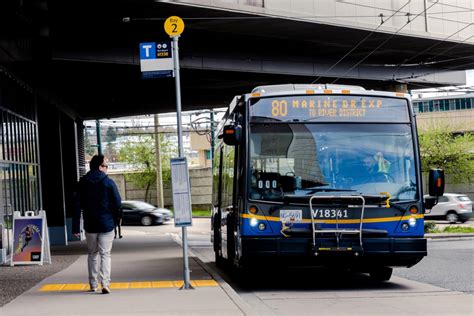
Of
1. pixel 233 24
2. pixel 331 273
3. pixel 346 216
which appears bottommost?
pixel 331 273

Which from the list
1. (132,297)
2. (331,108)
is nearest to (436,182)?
(331,108)

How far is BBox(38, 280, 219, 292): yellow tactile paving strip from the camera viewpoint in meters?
12.4

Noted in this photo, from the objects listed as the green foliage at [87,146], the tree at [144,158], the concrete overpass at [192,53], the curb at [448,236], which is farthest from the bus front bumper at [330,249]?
the tree at [144,158]

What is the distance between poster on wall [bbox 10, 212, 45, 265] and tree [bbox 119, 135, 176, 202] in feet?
160

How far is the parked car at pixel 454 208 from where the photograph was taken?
40062 mm

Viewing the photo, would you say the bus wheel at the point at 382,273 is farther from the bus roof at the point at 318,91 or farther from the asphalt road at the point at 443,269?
the bus roof at the point at 318,91

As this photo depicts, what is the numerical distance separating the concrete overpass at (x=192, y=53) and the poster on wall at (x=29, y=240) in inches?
61.6

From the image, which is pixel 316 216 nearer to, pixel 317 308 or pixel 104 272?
pixel 317 308

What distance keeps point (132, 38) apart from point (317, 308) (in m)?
15.4

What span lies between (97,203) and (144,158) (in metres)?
61.8

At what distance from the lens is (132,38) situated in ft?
80.2

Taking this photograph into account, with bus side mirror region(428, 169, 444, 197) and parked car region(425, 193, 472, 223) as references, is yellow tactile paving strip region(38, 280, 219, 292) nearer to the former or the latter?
bus side mirror region(428, 169, 444, 197)

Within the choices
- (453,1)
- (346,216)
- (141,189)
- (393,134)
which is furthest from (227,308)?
(141,189)

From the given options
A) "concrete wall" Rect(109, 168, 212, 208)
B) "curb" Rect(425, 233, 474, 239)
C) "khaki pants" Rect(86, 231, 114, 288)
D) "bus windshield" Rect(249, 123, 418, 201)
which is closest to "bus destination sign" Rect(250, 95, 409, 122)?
"bus windshield" Rect(249, 123, 418, 201)
